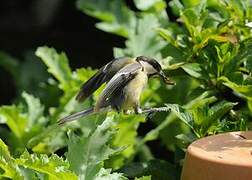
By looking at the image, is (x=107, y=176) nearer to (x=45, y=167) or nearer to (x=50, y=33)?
(x=45, y=167)

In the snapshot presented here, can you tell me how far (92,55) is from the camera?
12.4 ft

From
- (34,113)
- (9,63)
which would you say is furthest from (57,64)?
(9,63)

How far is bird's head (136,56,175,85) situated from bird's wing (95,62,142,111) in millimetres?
36

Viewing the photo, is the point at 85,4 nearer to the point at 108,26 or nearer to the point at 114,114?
the point at 108,26

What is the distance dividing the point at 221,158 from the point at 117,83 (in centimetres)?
39

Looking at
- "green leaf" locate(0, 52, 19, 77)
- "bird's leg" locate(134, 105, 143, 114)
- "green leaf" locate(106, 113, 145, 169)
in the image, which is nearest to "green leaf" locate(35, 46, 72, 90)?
"green leaf" locate(106, 113, 145, 169)

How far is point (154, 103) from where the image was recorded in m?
2.12

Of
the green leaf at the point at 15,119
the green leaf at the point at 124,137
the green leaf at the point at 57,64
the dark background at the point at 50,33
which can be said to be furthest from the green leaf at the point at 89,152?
the dark background at the point at 50,33

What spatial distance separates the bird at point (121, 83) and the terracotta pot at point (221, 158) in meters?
0.27

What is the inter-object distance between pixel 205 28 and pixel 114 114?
1.14 feet

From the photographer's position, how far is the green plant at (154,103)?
1543mm

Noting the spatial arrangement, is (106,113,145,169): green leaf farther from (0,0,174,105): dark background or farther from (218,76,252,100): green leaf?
(0,0,174,105): dark background

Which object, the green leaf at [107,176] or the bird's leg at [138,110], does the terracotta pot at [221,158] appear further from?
the bird's leg at [138,110]

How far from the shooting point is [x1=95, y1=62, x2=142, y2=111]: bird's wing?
5.57 ft
